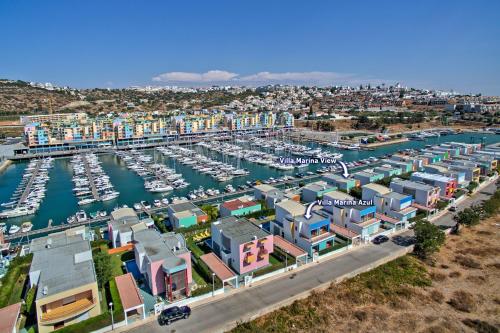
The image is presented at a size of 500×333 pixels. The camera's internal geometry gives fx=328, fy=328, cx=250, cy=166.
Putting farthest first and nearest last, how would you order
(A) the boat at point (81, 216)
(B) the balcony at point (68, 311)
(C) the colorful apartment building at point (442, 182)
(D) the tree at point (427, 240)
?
(C) the colorful apartment building at point (442, 182) → (A) the boat at point (81, 216) → (D) the tree at point (427, 240) → (B) the balcony at point (68, 311)

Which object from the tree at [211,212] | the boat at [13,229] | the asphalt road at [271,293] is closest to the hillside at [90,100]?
the boat at [13,229]

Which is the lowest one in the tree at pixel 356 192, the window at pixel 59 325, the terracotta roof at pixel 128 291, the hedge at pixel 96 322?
the window at pixel 59 325

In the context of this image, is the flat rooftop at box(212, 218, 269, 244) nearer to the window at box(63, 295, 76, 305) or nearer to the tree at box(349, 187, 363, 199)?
the window at box(63, 295, 76, 305)

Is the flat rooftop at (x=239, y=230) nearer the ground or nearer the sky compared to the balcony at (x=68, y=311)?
nearer the sky

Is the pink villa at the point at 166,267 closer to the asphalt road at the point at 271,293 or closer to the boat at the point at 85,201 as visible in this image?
the asphalt road at the point at 271,293

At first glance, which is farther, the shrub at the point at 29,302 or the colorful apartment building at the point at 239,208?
the colorful apartment building at the point at 239,208

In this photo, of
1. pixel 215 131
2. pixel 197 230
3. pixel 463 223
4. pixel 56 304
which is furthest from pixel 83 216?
pixel 215 131

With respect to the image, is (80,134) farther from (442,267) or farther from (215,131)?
(442,267)
